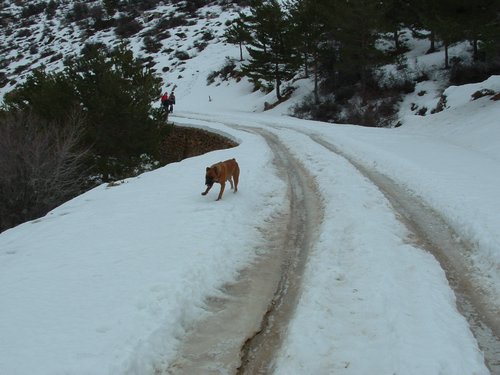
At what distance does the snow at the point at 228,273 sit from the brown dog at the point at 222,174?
0.35m

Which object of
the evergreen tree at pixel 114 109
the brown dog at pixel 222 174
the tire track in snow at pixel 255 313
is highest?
the evergreen tree at pixel 114 109

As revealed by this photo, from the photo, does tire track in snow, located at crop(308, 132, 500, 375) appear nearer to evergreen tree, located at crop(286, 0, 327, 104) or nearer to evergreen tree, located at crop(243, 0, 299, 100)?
evergreen tree, located at crop(286, 0, 327, 104)

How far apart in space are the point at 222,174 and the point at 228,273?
137 inches

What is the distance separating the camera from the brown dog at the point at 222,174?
863 cm

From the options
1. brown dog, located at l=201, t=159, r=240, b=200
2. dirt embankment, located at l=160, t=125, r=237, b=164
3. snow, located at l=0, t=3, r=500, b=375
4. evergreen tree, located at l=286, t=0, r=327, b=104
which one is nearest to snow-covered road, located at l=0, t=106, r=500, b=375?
snow, located at l=0, t=3, r=500, b=375

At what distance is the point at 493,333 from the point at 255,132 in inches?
692

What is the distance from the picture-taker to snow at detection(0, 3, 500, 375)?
13.1 ft

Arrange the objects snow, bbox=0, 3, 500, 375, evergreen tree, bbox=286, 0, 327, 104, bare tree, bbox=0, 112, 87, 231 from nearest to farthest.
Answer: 1. snow, bbox=0, 3, 500, 375
2. bare tree, bbox=0, 112, 87, 231
3. evergreen tree, bbox=286, 0, 327, 104

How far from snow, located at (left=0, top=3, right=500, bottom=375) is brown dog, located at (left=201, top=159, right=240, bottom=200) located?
350mm

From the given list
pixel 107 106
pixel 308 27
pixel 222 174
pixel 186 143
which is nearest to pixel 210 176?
pixel 222 174

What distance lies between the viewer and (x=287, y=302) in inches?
202

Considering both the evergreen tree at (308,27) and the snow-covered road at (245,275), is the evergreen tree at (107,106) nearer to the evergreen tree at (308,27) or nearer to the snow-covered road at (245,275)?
the snow-covered road at (245,275)

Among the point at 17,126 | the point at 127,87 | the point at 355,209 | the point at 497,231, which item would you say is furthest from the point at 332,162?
the point at 127,87

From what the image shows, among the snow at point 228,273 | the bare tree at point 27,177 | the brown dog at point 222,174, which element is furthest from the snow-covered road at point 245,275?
the bare tree at point 27,177
